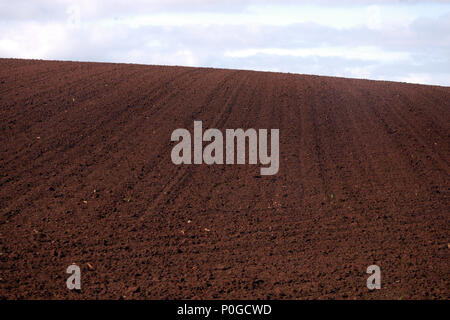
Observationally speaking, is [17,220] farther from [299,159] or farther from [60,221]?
[299,159]

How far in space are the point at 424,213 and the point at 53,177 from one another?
7232 mm

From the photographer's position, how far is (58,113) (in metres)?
13.8

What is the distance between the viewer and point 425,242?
7750 mm

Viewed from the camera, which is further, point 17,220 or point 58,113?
point 58,113

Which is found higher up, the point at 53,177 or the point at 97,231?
the point at 53,177

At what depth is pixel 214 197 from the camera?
30.6ft

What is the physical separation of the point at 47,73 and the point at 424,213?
15.1 meters

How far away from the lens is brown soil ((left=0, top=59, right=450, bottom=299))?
6.41 meters

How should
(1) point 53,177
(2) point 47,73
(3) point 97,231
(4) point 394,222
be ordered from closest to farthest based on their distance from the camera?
(3) point 97,231, (4) point 394,222, (1) point 53,177, (2) point 47,73

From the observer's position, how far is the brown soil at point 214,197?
21.0 ft
